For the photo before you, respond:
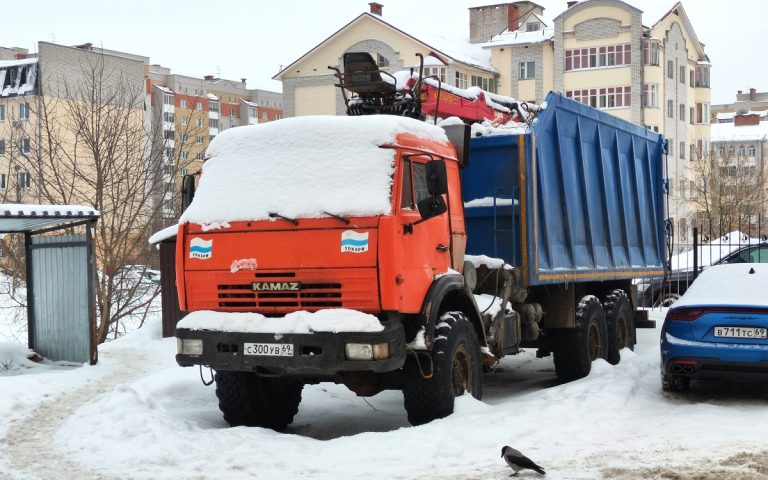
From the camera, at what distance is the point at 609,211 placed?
12820mm

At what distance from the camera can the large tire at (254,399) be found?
9047mm

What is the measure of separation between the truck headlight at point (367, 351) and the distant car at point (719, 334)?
136 inches

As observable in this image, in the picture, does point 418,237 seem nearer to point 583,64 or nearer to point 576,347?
point 576,347

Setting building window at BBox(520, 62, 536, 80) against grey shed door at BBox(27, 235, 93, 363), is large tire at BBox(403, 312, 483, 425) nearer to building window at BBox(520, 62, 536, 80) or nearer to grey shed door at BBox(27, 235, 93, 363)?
grey shed door at BBox(27, 235, 93, 363)

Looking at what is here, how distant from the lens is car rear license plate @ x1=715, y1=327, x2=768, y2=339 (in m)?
9.19

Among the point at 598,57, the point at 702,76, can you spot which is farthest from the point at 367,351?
the point at 702,76

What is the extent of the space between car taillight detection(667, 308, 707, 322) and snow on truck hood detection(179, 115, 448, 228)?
3.24 metres

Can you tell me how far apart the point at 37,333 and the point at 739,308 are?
30.9 ft

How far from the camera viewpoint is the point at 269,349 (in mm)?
7926

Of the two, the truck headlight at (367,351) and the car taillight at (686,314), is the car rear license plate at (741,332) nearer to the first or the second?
the car taillight at (686,314)

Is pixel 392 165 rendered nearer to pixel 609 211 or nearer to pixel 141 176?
pixel 609 211

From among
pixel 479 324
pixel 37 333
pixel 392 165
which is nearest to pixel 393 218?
pixel 392 165

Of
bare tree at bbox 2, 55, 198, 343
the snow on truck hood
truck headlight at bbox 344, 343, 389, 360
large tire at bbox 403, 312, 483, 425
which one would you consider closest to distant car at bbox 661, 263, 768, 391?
large tire at bbox 403, 312, 483, 425

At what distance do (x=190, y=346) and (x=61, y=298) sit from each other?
227 inches
